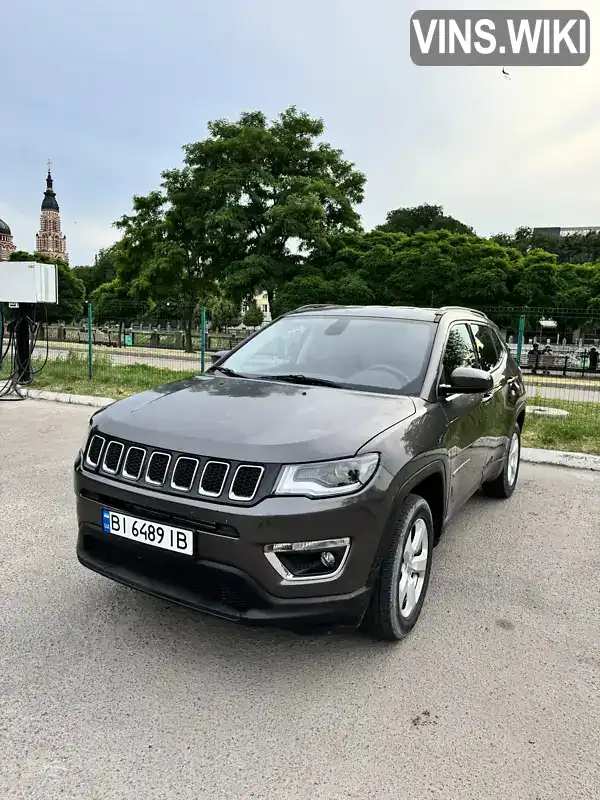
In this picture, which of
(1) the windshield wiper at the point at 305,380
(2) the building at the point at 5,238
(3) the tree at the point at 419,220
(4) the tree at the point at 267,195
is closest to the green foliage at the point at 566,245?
(3) the tree at the point at 419,220

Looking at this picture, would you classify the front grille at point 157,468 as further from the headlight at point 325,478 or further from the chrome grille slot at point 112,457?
the headlight at point 325,478

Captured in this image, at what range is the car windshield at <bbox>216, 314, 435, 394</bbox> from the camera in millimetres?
3455

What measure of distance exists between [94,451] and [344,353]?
64.2 inches

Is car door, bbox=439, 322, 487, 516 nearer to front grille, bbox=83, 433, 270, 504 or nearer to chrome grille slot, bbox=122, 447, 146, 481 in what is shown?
front grille, bbox=83, 433, 270, 504

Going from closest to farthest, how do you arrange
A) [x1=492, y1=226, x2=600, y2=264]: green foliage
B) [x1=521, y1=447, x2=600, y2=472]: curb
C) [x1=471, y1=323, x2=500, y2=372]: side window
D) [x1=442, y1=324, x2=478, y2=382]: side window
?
[x1=442, y1=324, x2=478, y2=382]: side window, [x1=471, y1=323, x2=500, y2=372]: side window, [x1=521, y1=447, x2=600, y2=472]: curb, [x1=492, y1=226, x2=600, y2=264]: green foliage

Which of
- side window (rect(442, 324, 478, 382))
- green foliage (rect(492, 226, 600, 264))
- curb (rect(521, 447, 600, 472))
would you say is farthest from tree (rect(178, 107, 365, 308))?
green foliage (rect(492, 226, 600, 264))

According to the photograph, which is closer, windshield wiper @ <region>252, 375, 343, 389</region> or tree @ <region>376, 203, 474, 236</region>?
windshield wiper @ <region>252, 375, 343, 389</region>

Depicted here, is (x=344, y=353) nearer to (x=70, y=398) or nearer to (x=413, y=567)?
(x=413, y=567)

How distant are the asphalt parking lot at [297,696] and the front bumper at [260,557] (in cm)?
39

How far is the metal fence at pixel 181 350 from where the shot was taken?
37.0ft

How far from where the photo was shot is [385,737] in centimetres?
226

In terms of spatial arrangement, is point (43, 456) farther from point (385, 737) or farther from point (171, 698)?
point (385, 737)

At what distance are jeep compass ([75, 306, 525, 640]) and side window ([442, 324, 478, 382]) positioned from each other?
87 mm

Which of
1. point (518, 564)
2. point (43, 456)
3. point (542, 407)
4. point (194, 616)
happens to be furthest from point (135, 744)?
point (542, 407)
